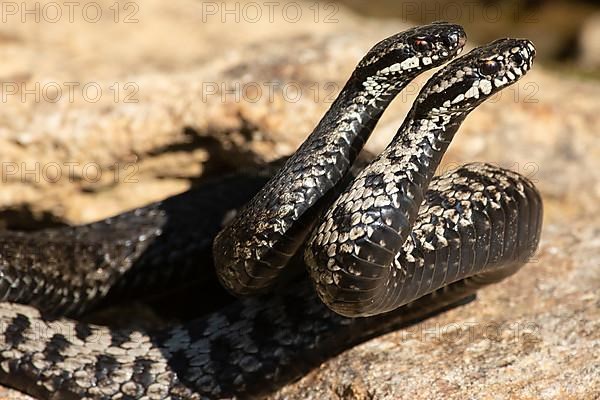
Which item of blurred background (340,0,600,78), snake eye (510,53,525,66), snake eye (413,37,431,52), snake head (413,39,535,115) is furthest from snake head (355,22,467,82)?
blurred background (340,0,600,78)

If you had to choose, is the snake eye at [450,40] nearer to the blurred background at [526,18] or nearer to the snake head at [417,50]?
the snake head at [417,50]

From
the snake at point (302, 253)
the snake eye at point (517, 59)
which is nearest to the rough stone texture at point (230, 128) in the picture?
the snake at point (302, 253)

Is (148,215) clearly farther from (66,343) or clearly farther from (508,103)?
(508,103)

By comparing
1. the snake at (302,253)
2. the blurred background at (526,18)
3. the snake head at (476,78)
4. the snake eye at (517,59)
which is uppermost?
the snake eye at (517,59)

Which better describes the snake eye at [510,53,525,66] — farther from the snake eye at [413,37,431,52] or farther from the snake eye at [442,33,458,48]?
the snake eye at [413,37,431,52]

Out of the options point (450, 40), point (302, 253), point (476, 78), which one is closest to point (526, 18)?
point (302, 253)

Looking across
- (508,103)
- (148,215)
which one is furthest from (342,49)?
(148,215)
